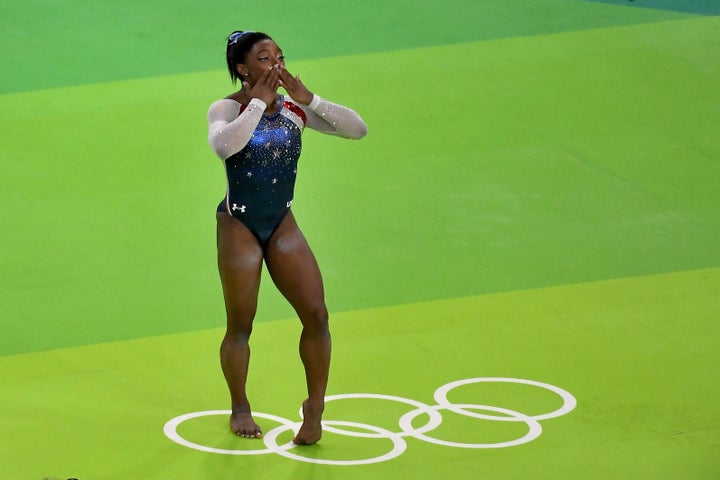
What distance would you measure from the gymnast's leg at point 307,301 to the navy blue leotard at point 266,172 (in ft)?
0.35

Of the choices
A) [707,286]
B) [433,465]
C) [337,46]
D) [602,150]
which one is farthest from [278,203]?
[337,46]

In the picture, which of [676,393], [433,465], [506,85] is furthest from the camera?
[506,85]

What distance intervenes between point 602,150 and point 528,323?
3962 millimetres

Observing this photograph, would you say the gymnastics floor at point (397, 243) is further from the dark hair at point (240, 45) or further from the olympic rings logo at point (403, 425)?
the dark hair at point (240, 45)

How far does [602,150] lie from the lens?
1391 cm

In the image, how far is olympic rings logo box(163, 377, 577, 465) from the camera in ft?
27.9

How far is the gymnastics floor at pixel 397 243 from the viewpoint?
871 cm

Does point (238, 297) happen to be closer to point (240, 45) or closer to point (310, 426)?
point (310, 426)

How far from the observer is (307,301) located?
27.5 ft

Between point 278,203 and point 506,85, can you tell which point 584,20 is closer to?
point 506,85

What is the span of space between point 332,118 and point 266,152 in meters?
0.46

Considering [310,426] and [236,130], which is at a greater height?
[236,130]

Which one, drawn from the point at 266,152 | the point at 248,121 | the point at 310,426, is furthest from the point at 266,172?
the point at 310,426

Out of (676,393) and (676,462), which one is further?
(676,393)
